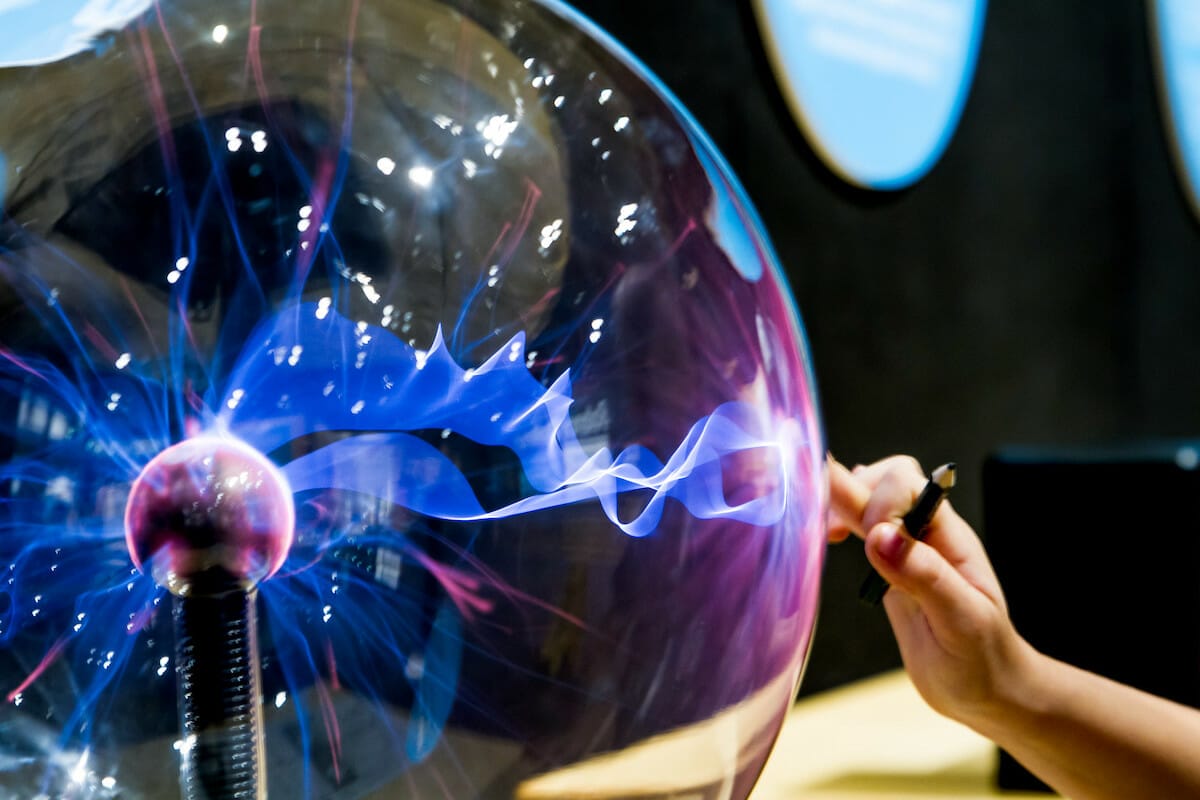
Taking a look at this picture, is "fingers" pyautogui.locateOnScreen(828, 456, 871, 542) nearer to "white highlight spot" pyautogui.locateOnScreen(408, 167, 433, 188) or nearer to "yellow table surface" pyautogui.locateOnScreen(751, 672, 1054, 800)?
"yellow table surface" pyautogui.locateOnScreen(751, 672, 1054, 800)

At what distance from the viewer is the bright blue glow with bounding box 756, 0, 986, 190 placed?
47.7 inches

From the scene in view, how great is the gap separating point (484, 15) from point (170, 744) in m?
0.24

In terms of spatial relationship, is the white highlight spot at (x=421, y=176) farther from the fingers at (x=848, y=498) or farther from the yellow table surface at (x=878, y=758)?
the yellow table surface at (x=878, y=758)

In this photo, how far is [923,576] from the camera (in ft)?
1.97

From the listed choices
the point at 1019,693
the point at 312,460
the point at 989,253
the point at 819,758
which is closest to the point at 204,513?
the point at 312,460

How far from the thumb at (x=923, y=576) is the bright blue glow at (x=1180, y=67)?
1718 mm

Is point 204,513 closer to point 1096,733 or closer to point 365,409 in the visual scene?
point 365,409

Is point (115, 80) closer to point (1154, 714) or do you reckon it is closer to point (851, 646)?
point (1154, 714)

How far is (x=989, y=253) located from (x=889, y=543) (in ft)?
3.75

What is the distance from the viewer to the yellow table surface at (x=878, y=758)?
0.86 meters

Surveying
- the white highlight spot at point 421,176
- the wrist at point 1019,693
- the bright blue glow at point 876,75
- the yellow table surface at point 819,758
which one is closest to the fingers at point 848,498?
the wrist at point 1019,693

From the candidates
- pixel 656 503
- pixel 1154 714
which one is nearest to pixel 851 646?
pixel 1154 714

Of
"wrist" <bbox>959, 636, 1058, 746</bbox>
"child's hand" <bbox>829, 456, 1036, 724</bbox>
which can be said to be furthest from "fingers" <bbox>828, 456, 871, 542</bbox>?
"wrist" <bbox>959, 636, 1058, 746</bbox>

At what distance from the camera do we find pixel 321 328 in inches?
11.8
